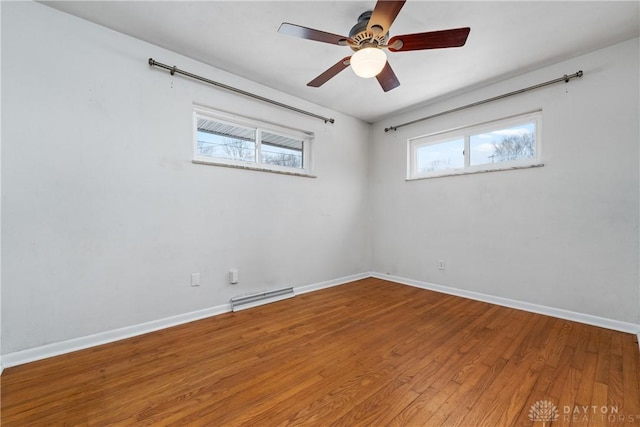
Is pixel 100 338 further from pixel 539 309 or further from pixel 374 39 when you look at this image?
pixel 539 309

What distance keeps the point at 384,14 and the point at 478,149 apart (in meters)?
2.47

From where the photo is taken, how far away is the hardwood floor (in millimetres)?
1340

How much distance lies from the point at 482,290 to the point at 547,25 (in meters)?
2.70

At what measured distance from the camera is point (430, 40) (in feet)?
5.65

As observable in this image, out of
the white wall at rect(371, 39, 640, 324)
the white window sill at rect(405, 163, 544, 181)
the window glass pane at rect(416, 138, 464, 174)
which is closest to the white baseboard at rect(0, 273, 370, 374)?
the white wall at rect(371, 39, 640, 324)

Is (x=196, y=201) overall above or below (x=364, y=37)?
below

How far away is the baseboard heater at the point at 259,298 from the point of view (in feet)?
9.25

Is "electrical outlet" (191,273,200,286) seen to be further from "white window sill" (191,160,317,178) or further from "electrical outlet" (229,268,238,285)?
"white window sill" (191,160,317,178)

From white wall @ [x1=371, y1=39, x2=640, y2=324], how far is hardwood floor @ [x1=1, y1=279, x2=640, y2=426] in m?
0.47

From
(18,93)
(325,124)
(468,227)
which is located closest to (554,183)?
(468,227)

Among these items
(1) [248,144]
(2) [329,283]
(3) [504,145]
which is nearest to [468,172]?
(3) [504,145]

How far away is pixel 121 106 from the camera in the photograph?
87.9 inches

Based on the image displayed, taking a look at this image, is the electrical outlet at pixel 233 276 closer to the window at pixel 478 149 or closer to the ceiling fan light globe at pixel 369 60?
the ceiling fan light globe at pixel 369 60

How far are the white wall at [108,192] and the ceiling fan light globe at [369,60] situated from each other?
1.65m
